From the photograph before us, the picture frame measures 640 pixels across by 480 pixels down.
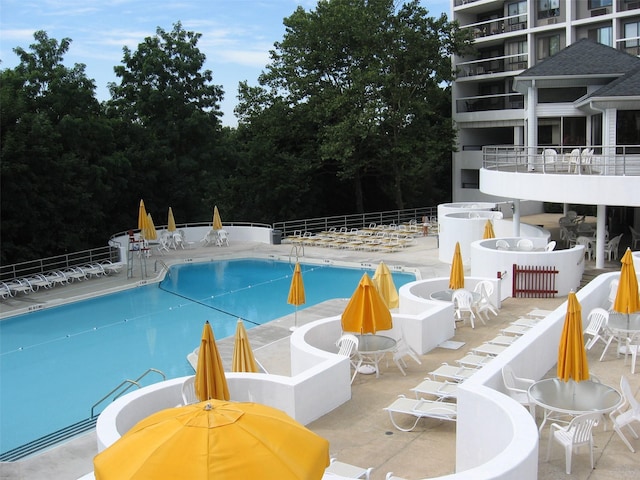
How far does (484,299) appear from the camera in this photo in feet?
53.1

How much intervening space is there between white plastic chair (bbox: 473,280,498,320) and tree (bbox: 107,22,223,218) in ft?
86.3

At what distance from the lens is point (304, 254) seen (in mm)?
29906

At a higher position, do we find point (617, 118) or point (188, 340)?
point (617, 118)

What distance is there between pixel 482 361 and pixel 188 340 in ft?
31.1

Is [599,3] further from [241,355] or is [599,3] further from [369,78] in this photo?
[241,355]

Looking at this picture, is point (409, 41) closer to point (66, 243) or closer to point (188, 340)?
point (66, 243)

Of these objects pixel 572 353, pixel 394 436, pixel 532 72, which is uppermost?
pixel 532 72

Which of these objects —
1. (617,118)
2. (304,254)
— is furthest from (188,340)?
(617,118)

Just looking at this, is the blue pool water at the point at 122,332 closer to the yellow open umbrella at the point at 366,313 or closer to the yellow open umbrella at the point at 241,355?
the yellow open umbrella at the point at 241,355

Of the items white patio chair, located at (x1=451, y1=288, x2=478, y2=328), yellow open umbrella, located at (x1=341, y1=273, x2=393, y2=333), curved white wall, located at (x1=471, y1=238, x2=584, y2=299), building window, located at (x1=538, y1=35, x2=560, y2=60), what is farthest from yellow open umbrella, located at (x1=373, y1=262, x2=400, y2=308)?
building window, located at (x1=538, y1=35, x2=560, y2=60)

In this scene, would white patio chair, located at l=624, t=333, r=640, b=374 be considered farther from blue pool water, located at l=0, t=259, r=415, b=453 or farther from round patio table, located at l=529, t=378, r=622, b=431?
blue pool water, located at l=0, t=259, r=415, b=453

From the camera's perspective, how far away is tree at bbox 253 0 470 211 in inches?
1575

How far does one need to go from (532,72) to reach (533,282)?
36.8 feet

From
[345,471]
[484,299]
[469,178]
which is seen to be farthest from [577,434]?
[469,178]
